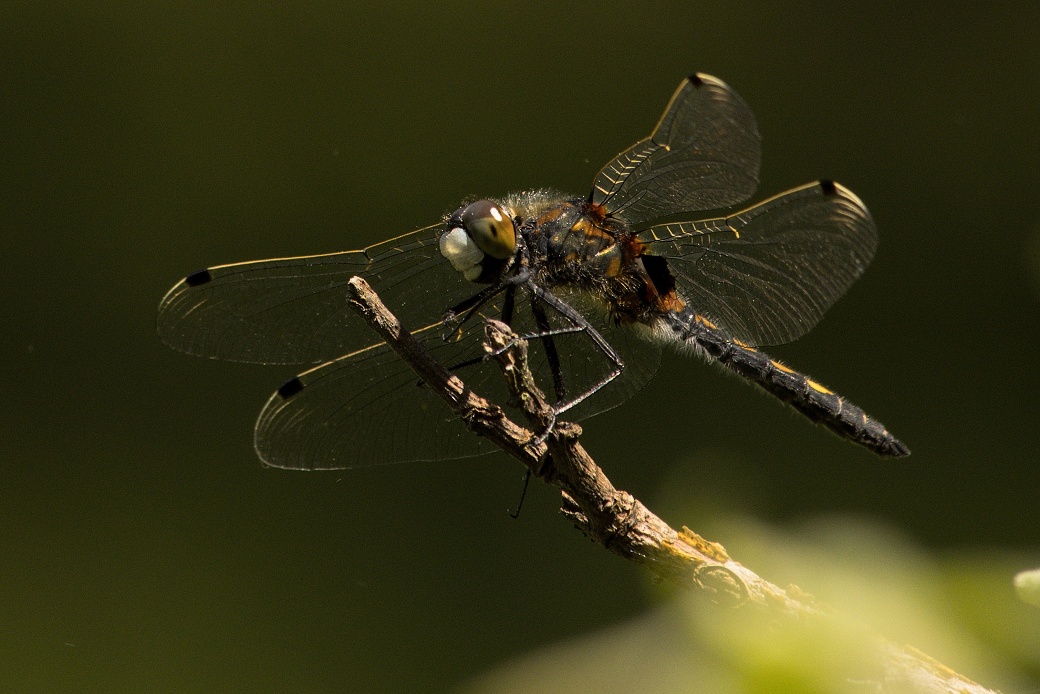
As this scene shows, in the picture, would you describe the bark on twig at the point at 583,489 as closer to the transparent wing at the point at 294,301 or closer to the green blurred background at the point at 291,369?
the transparent wing at the point at 294,301

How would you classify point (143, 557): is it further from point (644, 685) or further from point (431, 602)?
point (644, 685)

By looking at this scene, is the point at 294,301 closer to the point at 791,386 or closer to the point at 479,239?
the point at 479,239

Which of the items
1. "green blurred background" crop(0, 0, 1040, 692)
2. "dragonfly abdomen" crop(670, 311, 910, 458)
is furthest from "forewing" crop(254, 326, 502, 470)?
"green blurred background" crop(0, 0, 1040, 692)

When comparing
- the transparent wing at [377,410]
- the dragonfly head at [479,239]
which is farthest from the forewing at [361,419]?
the dragonfly head at [479,239]

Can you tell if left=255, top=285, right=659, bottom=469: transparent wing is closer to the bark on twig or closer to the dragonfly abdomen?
the dragonfly abdomen

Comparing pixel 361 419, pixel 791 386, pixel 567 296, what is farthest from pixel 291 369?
pixel 791 386

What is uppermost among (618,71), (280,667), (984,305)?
(618,71)

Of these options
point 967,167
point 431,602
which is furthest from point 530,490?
point 967,167
